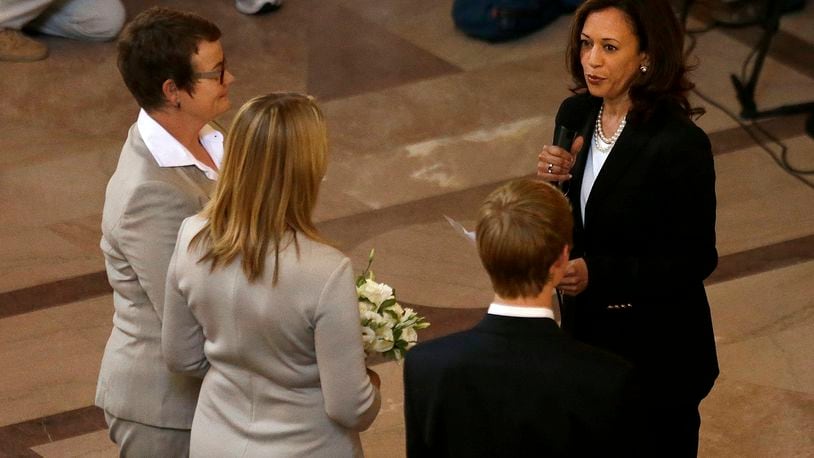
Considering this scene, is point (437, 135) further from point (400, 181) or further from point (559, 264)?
point (559, 264)

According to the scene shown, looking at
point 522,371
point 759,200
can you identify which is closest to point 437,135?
point 759,200

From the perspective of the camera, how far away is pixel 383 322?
3.16m

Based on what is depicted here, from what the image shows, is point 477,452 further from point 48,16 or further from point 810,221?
point 48,16

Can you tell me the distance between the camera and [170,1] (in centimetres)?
873

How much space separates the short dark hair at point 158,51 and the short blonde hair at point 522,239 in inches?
37.5

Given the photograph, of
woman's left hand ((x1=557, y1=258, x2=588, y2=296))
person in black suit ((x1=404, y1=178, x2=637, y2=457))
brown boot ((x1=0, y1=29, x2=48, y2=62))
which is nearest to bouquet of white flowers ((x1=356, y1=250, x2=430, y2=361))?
woman's left hand ((x1=557, y1=258, x2=588, y2=296))

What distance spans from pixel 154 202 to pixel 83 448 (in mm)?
1848

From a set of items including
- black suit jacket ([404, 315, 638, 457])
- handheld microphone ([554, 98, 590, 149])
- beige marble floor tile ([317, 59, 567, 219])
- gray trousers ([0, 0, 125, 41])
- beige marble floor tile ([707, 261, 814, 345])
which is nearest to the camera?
black suit jacket ([404, 315, 638, 457])

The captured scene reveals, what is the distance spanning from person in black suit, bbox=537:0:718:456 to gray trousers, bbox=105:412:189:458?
1.06 metres

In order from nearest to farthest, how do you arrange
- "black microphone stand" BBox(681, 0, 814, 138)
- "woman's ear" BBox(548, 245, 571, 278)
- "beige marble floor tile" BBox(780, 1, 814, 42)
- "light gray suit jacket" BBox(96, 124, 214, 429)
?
1. "woman's ear" BBox(548, 245, 571, 278)
2. "light gray suit jacket" BBox(96, 124, 214, 429)
3. "black microphone stand" BBox(681, 0, 814, 138)
4. "beige marble floor tile" BBox(780, 1, 814, 42)

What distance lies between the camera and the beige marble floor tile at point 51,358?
4.88 metres

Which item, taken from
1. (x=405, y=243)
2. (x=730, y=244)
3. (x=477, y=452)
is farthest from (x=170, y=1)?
(x=477, y=452)

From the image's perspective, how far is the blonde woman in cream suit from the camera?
274cm

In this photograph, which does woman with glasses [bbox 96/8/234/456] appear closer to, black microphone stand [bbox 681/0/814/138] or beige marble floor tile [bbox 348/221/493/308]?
beige marble floor tile [bbox 348/221/493/308]
